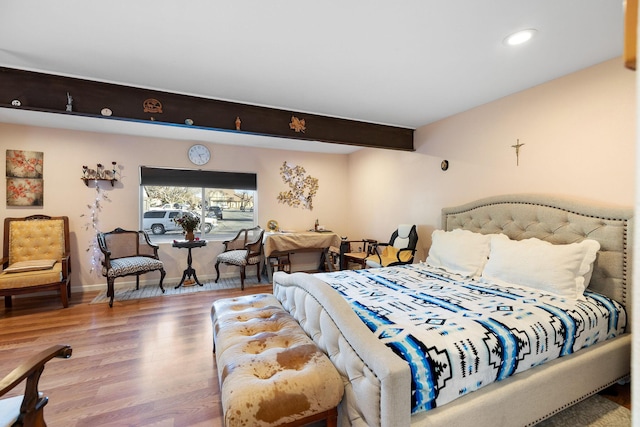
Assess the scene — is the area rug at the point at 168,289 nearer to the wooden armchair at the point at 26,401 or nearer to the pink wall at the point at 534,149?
the pink wall at the point at 534,149

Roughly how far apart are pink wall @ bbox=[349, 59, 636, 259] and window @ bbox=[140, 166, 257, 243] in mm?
2868

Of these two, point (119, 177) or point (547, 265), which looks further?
point (119, 177)

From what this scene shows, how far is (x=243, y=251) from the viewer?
15.7ft

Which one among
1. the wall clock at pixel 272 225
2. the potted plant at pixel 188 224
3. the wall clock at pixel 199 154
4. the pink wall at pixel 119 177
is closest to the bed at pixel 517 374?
the potted plant at pixel 188 224

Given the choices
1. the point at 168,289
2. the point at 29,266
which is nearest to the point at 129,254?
the point at 168,289

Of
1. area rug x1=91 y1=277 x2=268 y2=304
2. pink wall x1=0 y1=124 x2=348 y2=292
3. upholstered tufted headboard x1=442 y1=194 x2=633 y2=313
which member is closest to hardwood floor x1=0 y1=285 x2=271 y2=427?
area rug x1=91 y1=277 x2=268 y2=304

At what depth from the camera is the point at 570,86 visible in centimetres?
247

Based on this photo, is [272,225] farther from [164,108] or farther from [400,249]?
[164,108]

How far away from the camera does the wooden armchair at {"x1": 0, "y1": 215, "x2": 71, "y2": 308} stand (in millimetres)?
3299

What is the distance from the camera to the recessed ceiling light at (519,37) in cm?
184

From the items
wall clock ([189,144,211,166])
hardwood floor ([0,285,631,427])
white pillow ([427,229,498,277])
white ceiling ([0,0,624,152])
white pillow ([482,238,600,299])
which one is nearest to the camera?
white ceiling ([0,0,624,152])

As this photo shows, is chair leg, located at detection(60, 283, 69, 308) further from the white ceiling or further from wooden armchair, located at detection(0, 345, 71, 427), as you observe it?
wooden armchair, located at detection(0, 345, 71, 427)

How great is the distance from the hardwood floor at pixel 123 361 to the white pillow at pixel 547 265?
804 millimetres

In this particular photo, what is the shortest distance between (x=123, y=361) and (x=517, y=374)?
289 cm
